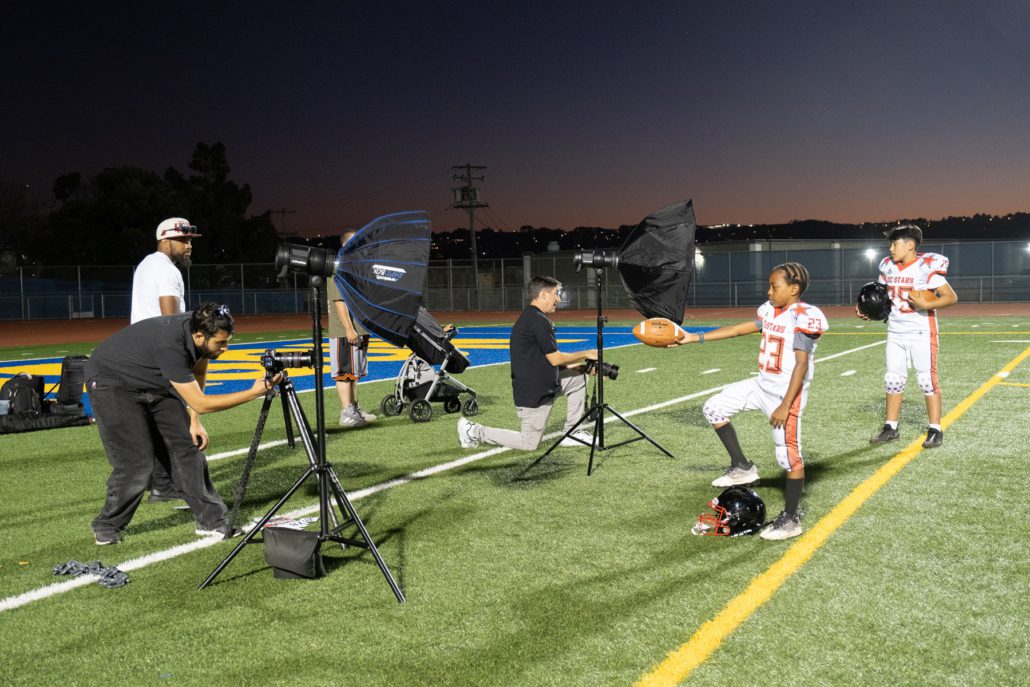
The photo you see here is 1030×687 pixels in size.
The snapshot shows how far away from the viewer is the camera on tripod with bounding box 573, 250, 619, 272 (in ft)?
23.2

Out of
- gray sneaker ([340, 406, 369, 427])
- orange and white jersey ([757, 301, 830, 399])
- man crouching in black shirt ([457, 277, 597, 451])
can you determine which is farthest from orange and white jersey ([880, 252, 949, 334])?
gray sneaker ([340, 406, 369, 427])

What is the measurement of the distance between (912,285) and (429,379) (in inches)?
208

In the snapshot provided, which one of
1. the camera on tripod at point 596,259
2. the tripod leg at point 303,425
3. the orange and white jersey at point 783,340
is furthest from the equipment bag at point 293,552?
the camera on tripod at point 596,259

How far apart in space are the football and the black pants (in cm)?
336

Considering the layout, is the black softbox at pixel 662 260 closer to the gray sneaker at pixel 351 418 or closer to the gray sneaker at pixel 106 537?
the gray sneaker at pixel 351 418

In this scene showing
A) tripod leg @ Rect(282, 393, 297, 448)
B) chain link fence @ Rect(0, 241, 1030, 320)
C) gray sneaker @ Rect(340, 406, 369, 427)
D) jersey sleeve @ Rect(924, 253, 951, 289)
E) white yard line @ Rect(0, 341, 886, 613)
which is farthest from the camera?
chain link fence @ Rect(0, 241, 1030, 320)

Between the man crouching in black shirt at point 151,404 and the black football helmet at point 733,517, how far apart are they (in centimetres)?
309

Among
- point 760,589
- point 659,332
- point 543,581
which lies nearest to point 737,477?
point 659,332

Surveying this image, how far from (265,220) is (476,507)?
64.0 metres

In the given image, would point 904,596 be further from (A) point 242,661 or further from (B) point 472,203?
(B) point 472,203

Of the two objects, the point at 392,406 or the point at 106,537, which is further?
the point at 392,406

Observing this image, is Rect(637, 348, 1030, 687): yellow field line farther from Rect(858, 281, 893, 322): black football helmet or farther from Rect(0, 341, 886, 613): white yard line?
Rect(0, 341, 886, 613): white yard line

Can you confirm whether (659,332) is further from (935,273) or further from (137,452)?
(137,452)

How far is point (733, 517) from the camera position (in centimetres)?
533
